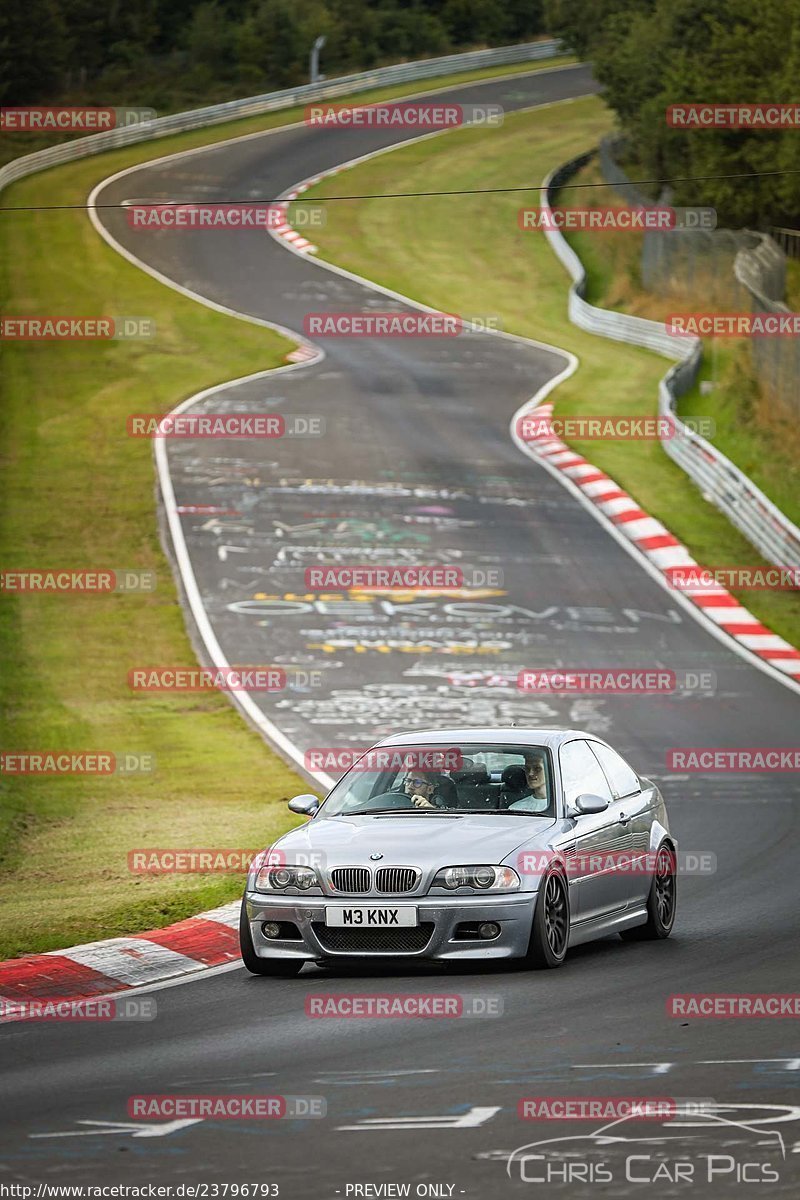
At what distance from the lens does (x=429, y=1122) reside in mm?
7195

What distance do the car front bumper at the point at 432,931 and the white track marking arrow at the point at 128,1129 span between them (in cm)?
317

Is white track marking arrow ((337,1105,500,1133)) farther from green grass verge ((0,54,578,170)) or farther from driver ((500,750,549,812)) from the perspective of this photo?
green grass verge ((0,54,578,170))

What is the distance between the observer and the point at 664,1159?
659 centimetres

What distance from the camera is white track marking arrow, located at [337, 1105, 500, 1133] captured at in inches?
281

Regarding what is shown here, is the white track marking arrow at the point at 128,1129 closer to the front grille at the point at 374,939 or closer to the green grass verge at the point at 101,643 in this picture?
the front grille at the point at 374,939

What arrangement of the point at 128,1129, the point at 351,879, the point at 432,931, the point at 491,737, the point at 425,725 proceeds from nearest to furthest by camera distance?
the point at 128,1129 < the point at 432,931 < the point at 351,879 < the point at 491,737 < the point at 425,725

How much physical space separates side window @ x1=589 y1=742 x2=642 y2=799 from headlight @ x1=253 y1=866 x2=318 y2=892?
2.44 meters

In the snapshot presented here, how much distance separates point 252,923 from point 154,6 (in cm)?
8978

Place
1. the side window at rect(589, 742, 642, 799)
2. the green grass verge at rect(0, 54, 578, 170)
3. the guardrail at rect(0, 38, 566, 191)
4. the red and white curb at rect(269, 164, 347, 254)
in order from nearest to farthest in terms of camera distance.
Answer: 1. the side window at rect(589, 742, 642, 799)
2. the red and white curb at rect(269, 164, 347, 254)
3. the guardrail at rect(0, 38, 566, 191)
4. the green grass verge at rect(0, 54, 578, 170)

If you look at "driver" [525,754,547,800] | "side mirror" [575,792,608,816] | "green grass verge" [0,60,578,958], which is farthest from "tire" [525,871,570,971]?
"green grass verge" [0,60,578,958]

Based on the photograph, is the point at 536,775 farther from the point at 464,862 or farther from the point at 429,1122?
the point at 429,1122

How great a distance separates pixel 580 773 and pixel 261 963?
7.80 ft

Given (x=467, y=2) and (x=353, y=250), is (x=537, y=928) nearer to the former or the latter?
(x=353, y=250)

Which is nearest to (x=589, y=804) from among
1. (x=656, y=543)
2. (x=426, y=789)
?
(x=426, y=789)
